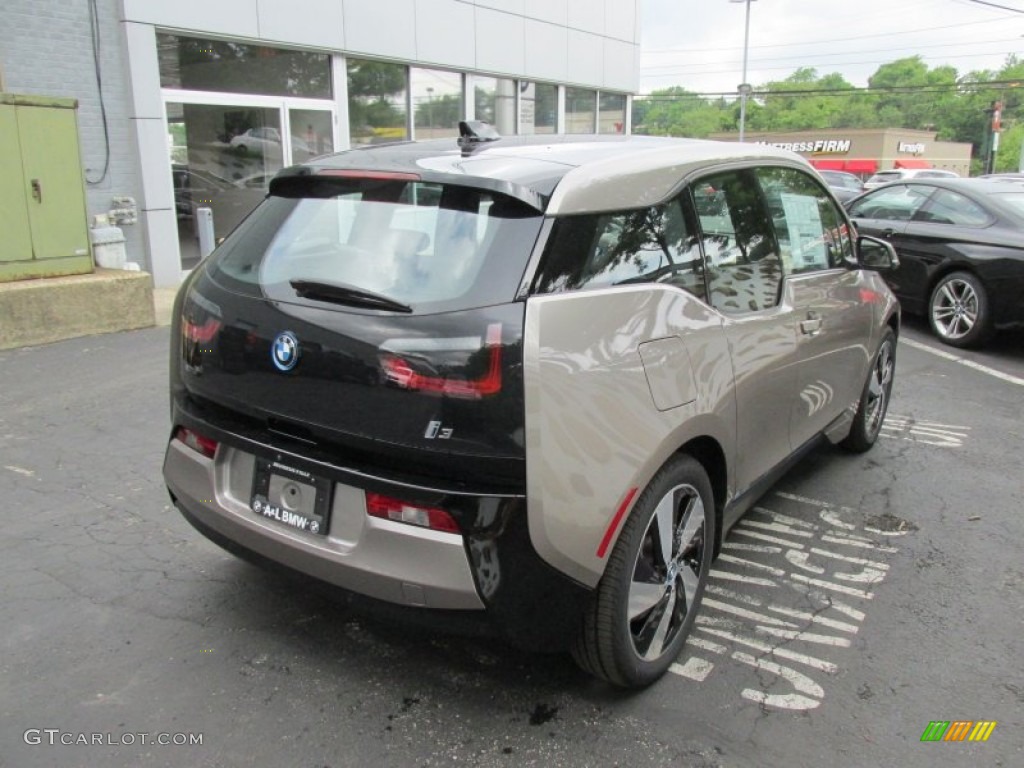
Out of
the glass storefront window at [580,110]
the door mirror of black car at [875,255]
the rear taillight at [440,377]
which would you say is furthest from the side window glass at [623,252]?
the glass storefront window at [580,110]

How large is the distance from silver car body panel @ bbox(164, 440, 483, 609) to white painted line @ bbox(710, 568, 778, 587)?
1.64m

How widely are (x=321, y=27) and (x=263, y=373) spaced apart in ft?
35.0

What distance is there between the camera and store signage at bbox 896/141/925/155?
70.2m

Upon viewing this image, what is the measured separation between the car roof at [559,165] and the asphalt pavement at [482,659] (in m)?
1.41

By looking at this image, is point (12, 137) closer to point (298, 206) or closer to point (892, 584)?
point (298, 206)

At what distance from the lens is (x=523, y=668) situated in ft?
9.30

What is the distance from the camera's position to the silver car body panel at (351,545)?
2271 millimetres

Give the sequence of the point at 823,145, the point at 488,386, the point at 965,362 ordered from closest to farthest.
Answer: the point at 488,386 < the point at 965,362 < the point at 823,145

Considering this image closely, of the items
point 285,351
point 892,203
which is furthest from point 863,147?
point 285,351

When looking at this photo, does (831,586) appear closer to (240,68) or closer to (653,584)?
(653,584)

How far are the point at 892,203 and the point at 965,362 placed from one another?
7.89 feet

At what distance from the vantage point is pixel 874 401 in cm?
510

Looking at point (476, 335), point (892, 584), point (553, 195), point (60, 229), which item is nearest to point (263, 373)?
point (476, 335)

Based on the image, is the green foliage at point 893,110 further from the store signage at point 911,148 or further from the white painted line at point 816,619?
the white painted line at point 816,619
